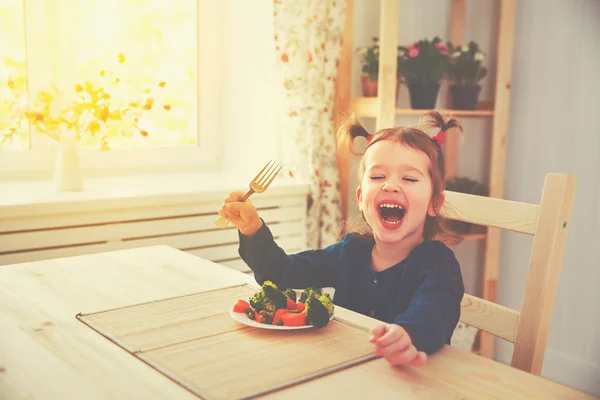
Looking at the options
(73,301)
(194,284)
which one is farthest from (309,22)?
(73,301)

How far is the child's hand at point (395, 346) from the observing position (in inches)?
34.9

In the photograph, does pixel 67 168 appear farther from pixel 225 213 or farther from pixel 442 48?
pixel 442 48

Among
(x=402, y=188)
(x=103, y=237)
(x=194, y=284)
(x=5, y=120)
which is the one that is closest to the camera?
(x=402, y=188)

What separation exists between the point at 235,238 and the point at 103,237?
1.68 feet

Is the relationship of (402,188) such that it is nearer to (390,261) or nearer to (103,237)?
(390,261)

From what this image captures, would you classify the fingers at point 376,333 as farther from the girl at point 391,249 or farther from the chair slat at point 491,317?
the chair slat at point 491,317

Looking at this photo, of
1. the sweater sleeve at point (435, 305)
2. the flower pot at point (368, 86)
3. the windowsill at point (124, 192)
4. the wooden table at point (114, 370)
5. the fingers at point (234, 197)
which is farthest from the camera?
the flower pot at point (368, 86)

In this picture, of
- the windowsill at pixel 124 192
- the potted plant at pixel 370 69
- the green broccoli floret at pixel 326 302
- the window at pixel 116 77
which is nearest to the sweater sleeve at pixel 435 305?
the green broccoli floret at pixel 326 302

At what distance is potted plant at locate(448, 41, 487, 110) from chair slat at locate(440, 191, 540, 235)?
57.9 inches

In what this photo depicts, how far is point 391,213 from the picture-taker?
1.14 meters

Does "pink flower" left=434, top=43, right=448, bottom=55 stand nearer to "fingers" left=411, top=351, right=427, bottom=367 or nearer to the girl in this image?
the girl

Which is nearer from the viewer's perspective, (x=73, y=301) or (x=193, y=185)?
(x=73, y=301)

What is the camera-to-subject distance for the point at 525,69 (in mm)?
2844

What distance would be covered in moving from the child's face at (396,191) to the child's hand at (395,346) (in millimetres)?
272
